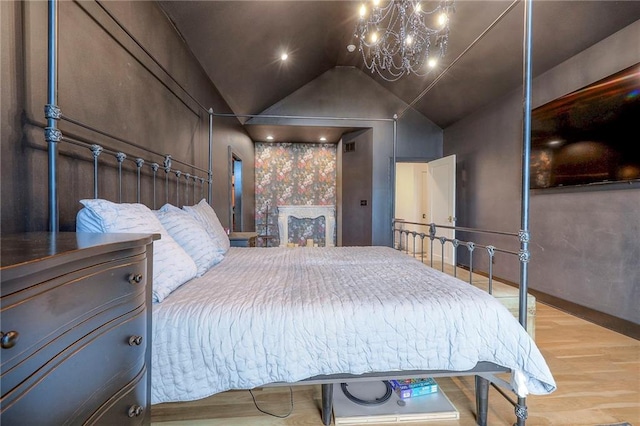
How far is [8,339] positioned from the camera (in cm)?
44

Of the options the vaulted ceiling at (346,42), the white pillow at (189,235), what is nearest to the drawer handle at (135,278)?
the white pillow at (189,235)

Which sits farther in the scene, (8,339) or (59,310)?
(59,310)

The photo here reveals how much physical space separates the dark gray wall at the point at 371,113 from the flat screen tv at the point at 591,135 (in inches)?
89.8

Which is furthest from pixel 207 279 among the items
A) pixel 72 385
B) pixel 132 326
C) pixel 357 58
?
pixel 357 58

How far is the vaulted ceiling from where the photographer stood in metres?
2.59

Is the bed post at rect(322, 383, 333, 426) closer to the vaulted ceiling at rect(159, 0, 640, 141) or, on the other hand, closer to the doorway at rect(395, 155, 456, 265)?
the vaulted ceiling at rect(159, 0, 640, 141)

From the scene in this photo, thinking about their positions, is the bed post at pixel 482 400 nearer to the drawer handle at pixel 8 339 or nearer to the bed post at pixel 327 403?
the bed post at pixel 327 403

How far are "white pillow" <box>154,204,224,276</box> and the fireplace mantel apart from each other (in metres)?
4.90

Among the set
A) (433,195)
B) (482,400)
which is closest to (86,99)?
(482,400)

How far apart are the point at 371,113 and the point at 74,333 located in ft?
18.0

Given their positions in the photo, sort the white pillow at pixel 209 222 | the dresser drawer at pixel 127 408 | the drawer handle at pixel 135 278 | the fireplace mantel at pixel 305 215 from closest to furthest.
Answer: the dresser drawer at pixel 127 408 → the drawer handle at pixel 135 278 → the white pillow at pixel 209 222 → the fireplace mantel at pixel 305 215

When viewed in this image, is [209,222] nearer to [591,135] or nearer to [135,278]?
[135,278]

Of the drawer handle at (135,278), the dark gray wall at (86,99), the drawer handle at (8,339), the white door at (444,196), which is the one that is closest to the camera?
the drawer handle at (8,339)

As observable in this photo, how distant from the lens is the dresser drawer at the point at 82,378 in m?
0.50
